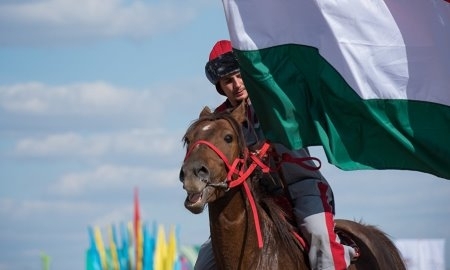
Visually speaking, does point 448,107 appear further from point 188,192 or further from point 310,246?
point 188,192

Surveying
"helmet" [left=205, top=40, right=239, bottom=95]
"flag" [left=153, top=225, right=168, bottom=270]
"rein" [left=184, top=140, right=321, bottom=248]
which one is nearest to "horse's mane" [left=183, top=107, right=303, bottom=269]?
"rein" [left=184, top=140, right=321, bottom=248]

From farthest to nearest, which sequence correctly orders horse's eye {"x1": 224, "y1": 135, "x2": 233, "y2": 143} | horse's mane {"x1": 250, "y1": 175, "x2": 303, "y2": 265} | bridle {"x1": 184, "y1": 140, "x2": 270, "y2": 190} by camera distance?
1. horse's mane {"x1": 250, "y1": 175, "x2": 303, "y2": 265}
2. horse's eye {"x1": 224, "y1": 135, "x2": 233, "y2": 143}
3. bridle {"x1": 184, "y1": 140, "x2": 270, "y2": 190}

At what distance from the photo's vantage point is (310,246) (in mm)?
10625

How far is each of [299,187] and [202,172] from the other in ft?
4.56

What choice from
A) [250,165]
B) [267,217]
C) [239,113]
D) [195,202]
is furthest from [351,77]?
[195,202]

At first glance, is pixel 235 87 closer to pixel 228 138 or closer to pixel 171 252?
pixel 228 138

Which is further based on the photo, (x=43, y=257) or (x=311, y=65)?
(x=43, y=257)

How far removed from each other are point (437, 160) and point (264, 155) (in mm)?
1528

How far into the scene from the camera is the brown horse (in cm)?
974

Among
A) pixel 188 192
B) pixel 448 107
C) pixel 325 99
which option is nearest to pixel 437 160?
pixel 448 107

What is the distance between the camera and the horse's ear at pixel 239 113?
10570mm

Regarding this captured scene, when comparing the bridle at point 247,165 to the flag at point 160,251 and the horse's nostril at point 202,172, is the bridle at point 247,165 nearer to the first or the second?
the horse's nostril at point 202,172

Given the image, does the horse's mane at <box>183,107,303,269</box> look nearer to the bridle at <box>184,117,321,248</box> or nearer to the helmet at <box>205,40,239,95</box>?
the bridle at <box>184,117,321,248</box>

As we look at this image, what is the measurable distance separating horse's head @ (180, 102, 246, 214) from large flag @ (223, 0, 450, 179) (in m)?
0.48
